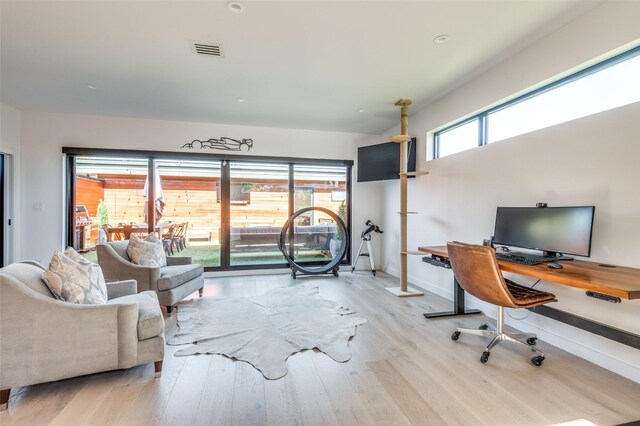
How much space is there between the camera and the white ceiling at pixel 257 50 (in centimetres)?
222

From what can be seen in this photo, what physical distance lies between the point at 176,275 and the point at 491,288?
3.28 meters

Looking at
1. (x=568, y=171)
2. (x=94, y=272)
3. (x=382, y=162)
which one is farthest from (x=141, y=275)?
(x=568, y=171)

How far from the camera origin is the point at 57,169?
4.56 metres

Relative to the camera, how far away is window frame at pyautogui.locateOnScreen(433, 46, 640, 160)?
7.19 ft

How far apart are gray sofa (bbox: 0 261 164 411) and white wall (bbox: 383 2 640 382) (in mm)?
3260

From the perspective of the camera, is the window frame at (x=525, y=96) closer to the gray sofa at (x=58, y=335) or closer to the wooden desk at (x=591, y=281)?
the wooden desk at (x=591, y=281)

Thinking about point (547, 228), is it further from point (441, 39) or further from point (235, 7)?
point (235, 7)

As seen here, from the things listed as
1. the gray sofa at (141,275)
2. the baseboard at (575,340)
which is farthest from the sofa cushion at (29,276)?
the baseboard at (575,340)

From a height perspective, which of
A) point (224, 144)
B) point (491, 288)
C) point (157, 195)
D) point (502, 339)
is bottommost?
point (502, 339)

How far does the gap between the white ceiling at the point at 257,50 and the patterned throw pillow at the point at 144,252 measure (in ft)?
6.49

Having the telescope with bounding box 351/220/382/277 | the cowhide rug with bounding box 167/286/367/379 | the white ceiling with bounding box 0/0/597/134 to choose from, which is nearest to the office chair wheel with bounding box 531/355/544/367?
the cowhide rug with bounding box 167/286/367/379

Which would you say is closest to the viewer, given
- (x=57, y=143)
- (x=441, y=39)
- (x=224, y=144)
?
(x=441, y=39)

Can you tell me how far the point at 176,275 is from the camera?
11.0ft

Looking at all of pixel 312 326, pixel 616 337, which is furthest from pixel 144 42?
pixel 616 337
